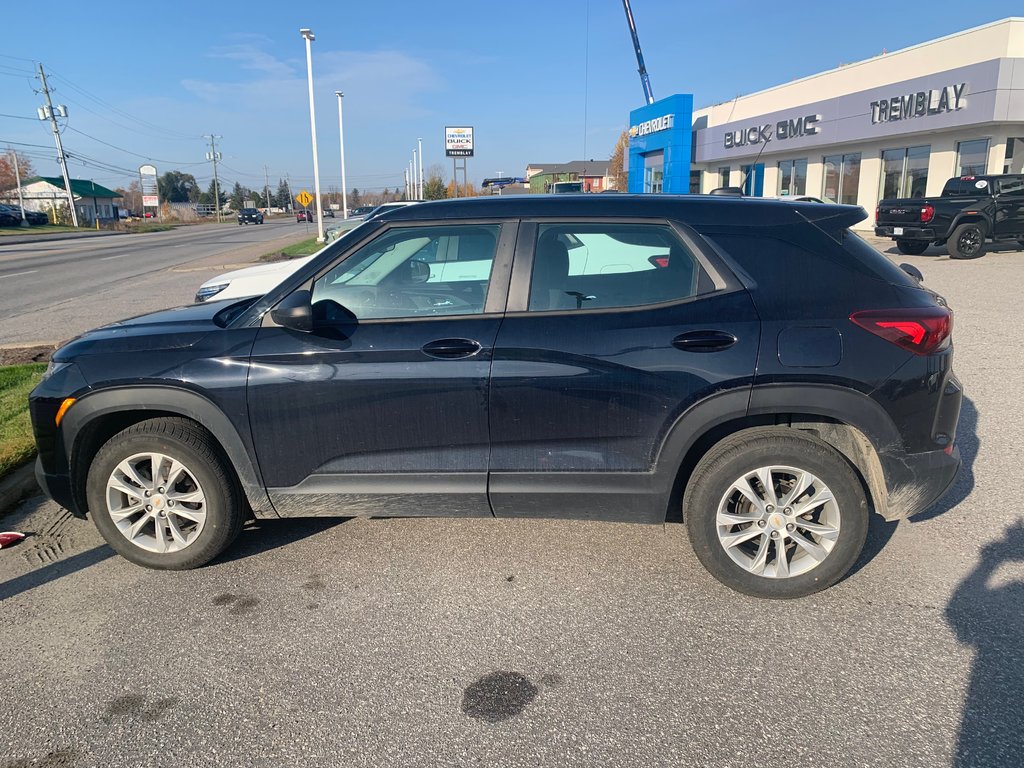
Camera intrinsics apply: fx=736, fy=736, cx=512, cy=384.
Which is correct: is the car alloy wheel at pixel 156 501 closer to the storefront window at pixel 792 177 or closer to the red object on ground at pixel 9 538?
the red object on ground at pixel 9 538

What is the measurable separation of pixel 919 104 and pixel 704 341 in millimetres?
25317

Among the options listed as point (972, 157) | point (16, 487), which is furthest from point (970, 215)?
point (16, 487)

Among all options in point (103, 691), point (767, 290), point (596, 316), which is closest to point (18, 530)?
point (103, 691)

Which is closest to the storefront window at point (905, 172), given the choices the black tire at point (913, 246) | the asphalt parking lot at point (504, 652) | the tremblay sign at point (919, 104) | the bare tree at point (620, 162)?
the tremblay sign at point (919, 104)

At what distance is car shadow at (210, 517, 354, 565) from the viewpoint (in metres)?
3.94

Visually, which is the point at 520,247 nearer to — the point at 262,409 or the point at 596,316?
the point at 596,316

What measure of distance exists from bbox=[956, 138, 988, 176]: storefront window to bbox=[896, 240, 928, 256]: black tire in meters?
5.35

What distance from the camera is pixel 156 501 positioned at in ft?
11.9

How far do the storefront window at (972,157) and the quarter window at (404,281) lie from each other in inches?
954

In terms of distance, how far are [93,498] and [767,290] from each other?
338 centimetres

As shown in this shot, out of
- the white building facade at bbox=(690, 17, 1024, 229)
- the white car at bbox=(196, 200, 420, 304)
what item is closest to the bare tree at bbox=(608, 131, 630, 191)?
the white building facade at bbox=(690, 17, 1024, 229)

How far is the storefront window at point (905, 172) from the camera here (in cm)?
2500

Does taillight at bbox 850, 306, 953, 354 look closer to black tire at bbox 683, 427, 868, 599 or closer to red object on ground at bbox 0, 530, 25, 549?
black tire at bbox 683, 427, 868, 599

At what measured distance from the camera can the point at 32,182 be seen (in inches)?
3703
